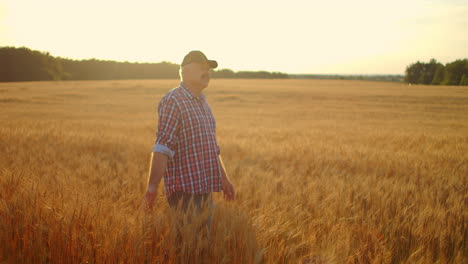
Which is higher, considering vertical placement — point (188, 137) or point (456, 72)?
point (456, 72)

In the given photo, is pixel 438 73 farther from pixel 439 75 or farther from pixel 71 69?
pixel 71 69

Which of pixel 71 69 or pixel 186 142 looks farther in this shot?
pixel 71 69

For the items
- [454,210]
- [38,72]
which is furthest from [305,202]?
[38,72]

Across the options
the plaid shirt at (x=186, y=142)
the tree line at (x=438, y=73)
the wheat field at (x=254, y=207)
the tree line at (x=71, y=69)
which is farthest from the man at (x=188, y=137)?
the tree line at (x=438, y=73)

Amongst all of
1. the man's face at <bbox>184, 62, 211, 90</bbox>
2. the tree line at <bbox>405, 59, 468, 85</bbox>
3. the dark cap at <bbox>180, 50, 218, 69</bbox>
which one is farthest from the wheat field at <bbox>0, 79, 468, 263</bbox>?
the tree line at <bbox>405, 59, 468, 85</bbox>

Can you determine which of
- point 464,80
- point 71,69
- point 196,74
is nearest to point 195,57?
point 196,74

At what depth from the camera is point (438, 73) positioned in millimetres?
83625

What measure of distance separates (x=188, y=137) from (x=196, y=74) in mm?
521

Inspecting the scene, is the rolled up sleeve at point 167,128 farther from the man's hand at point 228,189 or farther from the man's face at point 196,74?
the man's hand at point 228,189

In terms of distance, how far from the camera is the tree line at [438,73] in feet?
241

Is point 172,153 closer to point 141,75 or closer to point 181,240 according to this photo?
point 181,240

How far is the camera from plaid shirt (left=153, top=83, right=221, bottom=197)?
7.39ft

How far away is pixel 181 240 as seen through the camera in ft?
5.98

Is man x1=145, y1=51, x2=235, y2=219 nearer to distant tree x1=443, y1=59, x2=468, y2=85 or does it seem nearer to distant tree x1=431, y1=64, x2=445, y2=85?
distant tree x1=443, y1=59, x2=468, y2=85
